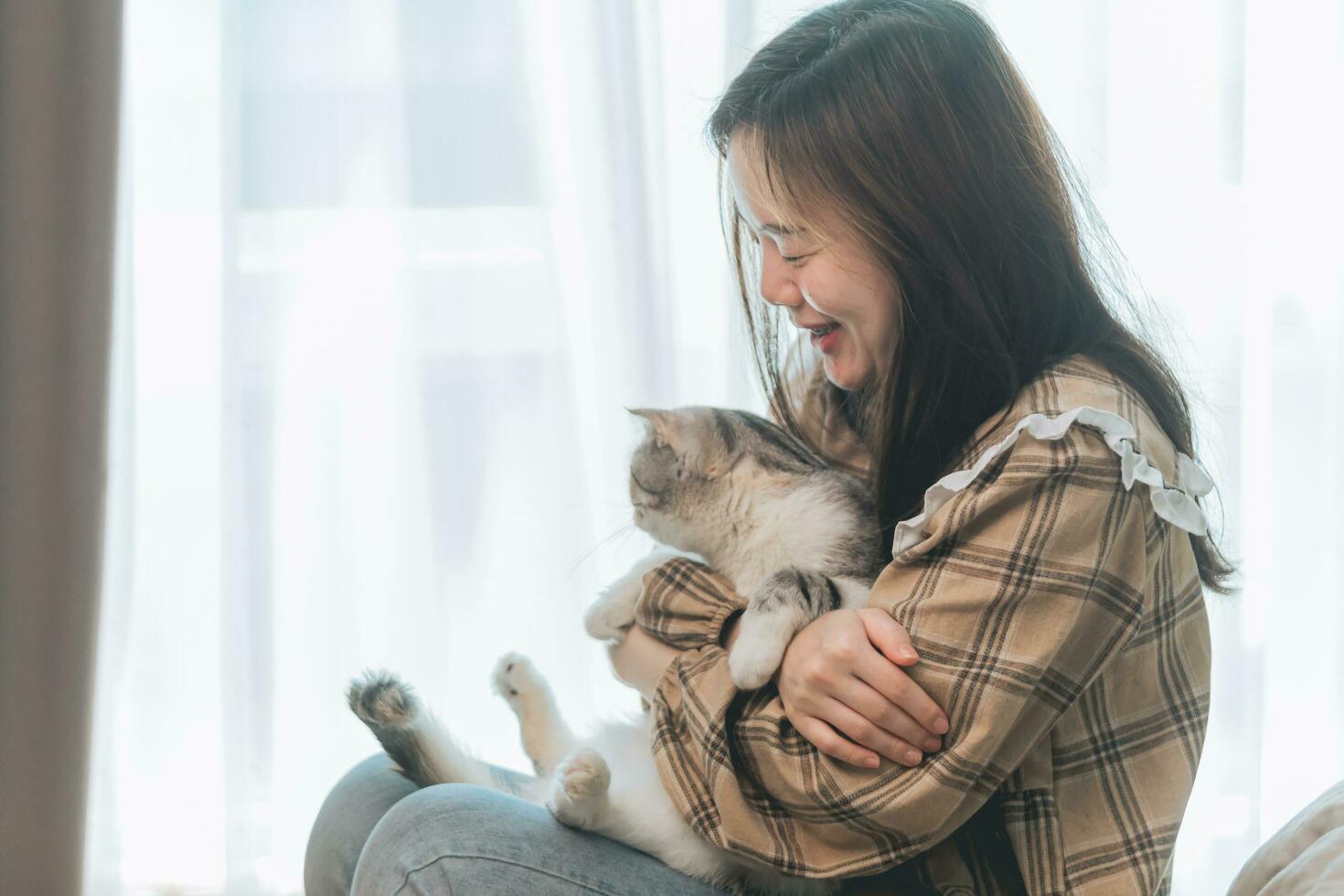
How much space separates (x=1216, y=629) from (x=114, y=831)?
6.27 ft

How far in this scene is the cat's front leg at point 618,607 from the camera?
114 cm

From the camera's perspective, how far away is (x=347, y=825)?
1.13 m

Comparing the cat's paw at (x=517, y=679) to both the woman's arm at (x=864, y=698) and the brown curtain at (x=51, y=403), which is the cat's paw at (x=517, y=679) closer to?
the woman's arm at (x=864, y=698)

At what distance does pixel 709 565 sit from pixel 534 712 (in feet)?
0.97

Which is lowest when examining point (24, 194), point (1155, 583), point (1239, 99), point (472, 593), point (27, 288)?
point (472, 593)

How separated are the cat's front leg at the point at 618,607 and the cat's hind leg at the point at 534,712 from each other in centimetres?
15

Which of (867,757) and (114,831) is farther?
(114,831)

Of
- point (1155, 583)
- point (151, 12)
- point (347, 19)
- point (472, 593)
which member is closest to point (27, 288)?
point (151, 12)

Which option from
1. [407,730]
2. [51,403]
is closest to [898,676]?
[407,730]

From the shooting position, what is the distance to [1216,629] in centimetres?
191

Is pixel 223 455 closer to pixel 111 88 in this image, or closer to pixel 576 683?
pixel 111 88

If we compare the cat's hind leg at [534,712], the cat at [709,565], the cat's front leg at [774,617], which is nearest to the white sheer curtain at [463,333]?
the cat's hind leg at [534,712]

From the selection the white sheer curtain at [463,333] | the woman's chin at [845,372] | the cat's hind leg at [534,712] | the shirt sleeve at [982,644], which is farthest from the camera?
the white sheer curtain at [463,333]

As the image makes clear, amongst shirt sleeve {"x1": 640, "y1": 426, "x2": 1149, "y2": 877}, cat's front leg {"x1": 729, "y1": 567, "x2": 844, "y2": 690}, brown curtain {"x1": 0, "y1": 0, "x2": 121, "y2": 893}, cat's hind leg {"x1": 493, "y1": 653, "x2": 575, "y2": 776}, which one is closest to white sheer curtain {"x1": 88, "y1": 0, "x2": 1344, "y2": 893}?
brown curtain {"x1": 0, "y1": 0, "x2": 121, "y2": 893}
